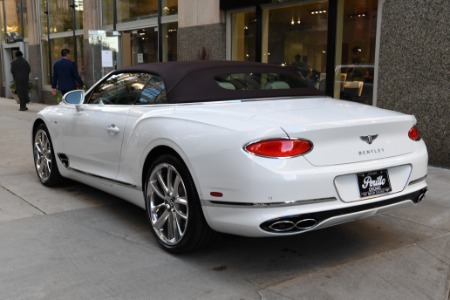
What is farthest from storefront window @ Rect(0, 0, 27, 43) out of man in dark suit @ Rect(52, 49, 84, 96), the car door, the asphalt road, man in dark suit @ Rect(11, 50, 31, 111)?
the asphalt road

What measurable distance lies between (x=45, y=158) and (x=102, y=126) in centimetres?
163

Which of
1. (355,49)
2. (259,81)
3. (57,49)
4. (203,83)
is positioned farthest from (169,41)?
(203,83)

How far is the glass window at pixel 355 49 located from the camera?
7.56 m

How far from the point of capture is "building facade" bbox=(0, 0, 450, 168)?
6488 mm

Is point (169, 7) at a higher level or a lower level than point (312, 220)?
higher

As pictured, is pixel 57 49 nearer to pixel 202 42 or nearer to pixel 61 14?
pixel 61 14

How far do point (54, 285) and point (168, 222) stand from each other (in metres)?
0.92

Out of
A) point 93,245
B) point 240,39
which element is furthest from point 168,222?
point 240,39

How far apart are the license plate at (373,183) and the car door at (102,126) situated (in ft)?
6.72

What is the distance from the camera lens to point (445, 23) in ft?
20.5

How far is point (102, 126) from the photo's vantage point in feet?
14.6

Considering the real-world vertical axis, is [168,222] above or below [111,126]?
below

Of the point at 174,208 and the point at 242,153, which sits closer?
the point at 242,153

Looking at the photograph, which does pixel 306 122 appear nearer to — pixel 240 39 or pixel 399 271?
pixel 399 271
